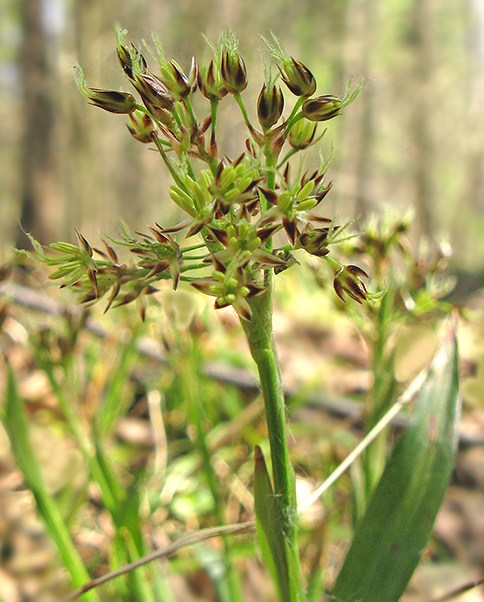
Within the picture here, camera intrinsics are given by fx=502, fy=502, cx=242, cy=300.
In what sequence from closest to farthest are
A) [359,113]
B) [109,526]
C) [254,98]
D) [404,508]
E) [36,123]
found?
[404,508], [109,526], [254,98], [36,123], [359,113]

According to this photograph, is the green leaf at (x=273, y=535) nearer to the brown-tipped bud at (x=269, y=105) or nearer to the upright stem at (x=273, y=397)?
the upright stem at (x=273, y=397)

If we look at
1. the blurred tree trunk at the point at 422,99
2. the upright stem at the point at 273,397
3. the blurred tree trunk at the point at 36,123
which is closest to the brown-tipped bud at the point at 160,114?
the upright stem at the point at 273,397

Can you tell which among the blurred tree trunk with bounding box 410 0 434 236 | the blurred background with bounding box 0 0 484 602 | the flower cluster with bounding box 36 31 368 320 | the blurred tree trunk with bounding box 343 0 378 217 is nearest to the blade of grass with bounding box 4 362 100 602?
the blurred background with bounding box 0 0 484 602

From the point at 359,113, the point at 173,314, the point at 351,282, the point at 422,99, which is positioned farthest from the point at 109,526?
the point at 422,99

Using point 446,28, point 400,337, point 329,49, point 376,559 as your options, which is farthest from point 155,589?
point 446,28

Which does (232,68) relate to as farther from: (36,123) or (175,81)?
(36,123)

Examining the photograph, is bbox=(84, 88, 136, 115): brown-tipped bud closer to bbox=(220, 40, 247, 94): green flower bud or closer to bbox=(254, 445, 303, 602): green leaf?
bbox=(220, 40, 247, 94): green flower bud
